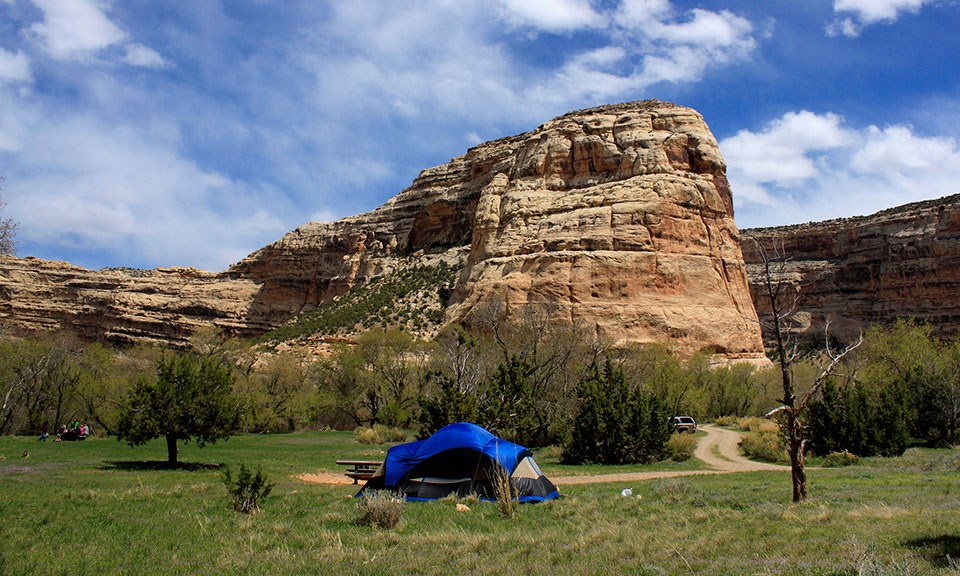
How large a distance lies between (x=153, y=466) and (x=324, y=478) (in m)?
5.63

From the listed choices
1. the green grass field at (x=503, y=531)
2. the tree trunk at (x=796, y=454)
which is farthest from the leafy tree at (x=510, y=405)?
the tree trunk at (x=796, y=454)

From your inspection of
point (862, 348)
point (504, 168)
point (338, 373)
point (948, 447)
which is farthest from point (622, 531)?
point (504, 168)

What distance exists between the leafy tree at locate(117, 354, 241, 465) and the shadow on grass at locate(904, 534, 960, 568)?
17042 mm

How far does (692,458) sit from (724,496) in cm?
1196

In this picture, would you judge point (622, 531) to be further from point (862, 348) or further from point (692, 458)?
point (862, 348)

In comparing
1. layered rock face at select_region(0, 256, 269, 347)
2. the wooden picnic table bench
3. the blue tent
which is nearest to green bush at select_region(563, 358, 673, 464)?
the wooden picnic table bench

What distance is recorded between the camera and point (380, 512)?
34.0ft

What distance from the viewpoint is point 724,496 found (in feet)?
Answer: 40.4

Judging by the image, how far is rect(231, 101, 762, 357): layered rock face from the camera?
47656 mm

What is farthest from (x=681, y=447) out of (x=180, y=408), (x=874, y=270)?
(x=874, y=270)

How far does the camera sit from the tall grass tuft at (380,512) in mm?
10320

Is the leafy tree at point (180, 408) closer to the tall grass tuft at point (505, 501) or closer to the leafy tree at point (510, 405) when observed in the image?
the leafy tree at point (510, 405)

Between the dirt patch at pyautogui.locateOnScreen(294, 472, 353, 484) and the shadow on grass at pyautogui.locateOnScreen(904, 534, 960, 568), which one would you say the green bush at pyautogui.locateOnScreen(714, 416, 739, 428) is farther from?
the shadow on grass at pyautogui.locateOnScreen(904, 534, 960, 568)

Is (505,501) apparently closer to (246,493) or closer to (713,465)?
(246,493)
